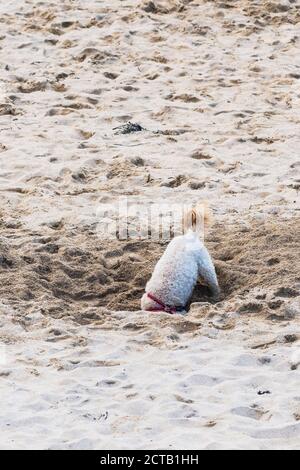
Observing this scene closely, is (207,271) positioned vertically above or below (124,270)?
above

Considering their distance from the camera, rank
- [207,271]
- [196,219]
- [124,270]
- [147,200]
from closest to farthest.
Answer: [207,271] → [196,219] → [124,270] → [147,200]

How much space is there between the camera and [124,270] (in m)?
6.94

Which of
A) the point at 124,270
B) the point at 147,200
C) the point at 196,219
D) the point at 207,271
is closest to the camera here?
the point at 207,271

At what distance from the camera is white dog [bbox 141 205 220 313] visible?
20.9ft

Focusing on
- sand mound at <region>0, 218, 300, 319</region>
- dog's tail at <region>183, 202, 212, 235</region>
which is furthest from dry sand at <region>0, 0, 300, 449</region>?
dog's tail at <region>183, 202, 212, 235</region>

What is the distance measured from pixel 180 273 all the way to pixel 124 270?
0.59 meters

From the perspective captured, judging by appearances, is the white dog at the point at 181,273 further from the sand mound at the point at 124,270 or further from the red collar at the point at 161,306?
the sand mound at the point at 124,270

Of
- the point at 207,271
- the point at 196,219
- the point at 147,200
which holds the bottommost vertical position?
the point at 147,200

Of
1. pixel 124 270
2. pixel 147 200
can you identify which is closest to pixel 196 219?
pixel 124 270

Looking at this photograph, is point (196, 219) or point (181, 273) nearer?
point (181, 273)

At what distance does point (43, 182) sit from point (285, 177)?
5.92ft

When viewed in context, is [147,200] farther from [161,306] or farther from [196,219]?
[161,306]

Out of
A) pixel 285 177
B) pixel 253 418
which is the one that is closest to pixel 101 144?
pixel 285 177
